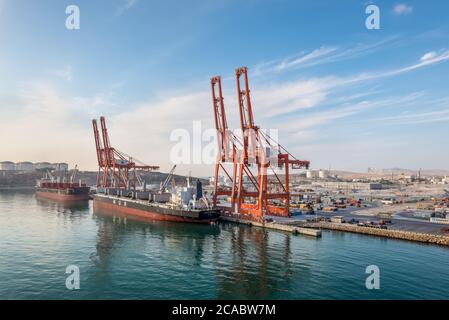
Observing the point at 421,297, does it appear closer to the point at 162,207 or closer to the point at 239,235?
the point at 239,235

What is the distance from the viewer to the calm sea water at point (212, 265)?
25094 mm

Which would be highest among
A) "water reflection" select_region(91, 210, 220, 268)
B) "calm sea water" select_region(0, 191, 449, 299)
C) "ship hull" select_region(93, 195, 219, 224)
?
"ship hull" select_region(93, 195, 219, 224)

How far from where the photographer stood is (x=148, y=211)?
67.9 meters

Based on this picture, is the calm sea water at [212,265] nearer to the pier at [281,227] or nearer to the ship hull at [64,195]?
the pier at [281,227]

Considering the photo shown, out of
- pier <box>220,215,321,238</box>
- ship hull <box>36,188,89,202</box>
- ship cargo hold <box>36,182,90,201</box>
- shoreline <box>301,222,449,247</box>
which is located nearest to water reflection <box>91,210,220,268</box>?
pier <box>220,215,321,238</box>

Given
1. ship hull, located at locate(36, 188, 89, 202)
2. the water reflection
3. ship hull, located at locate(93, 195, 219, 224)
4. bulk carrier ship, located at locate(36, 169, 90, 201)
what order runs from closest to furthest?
the water reflection
ship hull, located at locate(93, 195, 219, 224)
ship hull, located at locate(36, 188, 89, 202)
bulk carrier ship, located at locate(36, 169, 90, 201)

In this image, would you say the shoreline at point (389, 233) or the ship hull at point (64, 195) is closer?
the shoreline at point (389, 233)

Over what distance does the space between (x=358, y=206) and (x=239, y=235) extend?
53379mm

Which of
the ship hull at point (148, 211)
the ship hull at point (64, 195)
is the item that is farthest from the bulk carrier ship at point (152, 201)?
the ship hull at point (64, 195)

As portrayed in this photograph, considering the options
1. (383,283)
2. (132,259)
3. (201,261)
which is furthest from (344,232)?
(132,259)

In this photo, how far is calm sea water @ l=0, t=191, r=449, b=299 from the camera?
82.3ft

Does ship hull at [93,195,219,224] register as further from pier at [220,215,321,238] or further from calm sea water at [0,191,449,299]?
calm sea water at [0,191,449,299]

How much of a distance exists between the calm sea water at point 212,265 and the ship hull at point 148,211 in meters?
6.97

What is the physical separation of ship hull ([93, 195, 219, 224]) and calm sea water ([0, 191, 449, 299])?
22.9ft
